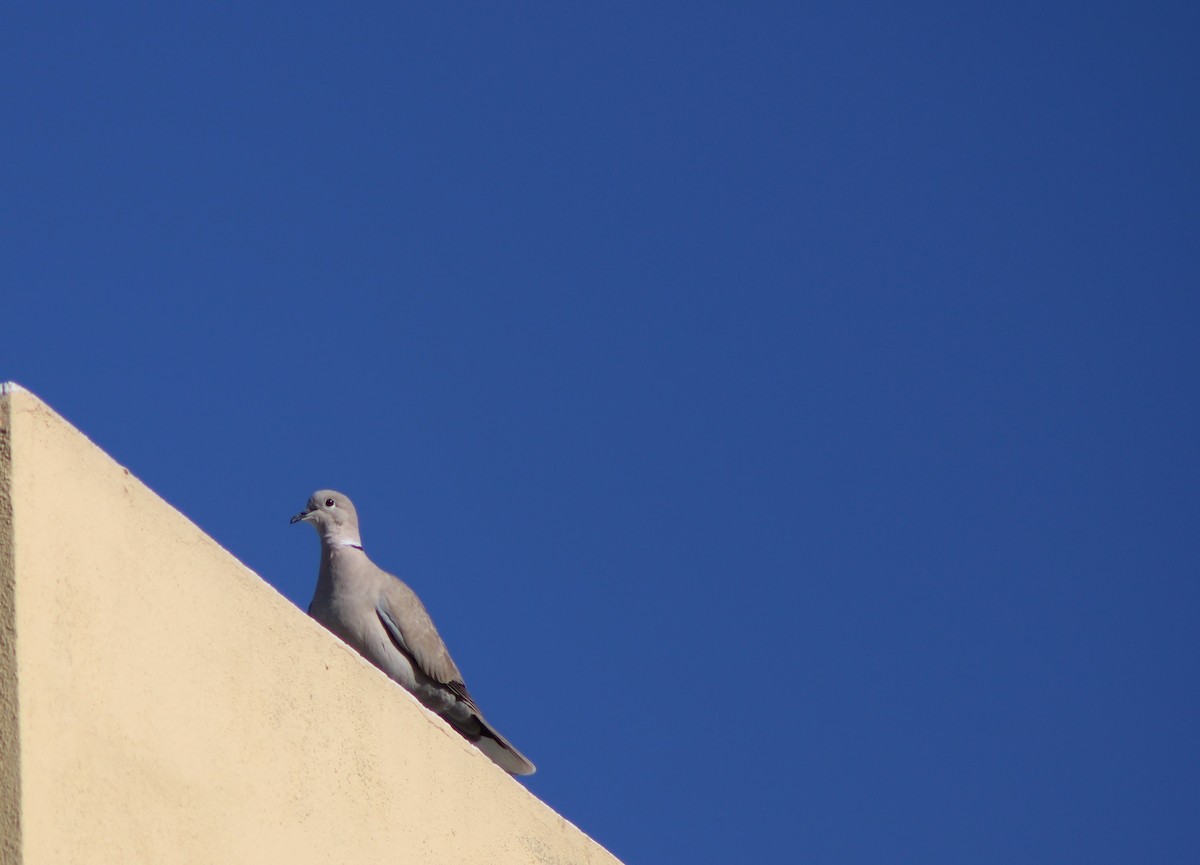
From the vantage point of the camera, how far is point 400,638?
671cm

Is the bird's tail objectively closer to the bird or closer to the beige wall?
the bird

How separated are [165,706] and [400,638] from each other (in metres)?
3.29

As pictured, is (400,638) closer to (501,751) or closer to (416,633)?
(416,633)

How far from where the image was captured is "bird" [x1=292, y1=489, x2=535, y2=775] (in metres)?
6.64

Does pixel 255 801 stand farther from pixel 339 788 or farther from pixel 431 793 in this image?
pixel 431 793

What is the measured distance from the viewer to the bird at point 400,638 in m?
6.64

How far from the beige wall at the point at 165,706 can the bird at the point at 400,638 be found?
2.29 m

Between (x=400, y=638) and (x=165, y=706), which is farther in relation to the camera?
(x=400, y=638)

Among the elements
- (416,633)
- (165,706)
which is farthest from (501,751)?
(165,706)

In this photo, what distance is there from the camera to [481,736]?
6.75 meters

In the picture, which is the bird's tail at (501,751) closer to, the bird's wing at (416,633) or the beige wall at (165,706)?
the bird's wing at (416,633)

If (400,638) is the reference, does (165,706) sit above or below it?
below

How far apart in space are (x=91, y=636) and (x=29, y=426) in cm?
43

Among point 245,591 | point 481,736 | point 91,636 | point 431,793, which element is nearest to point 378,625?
point 481,736
